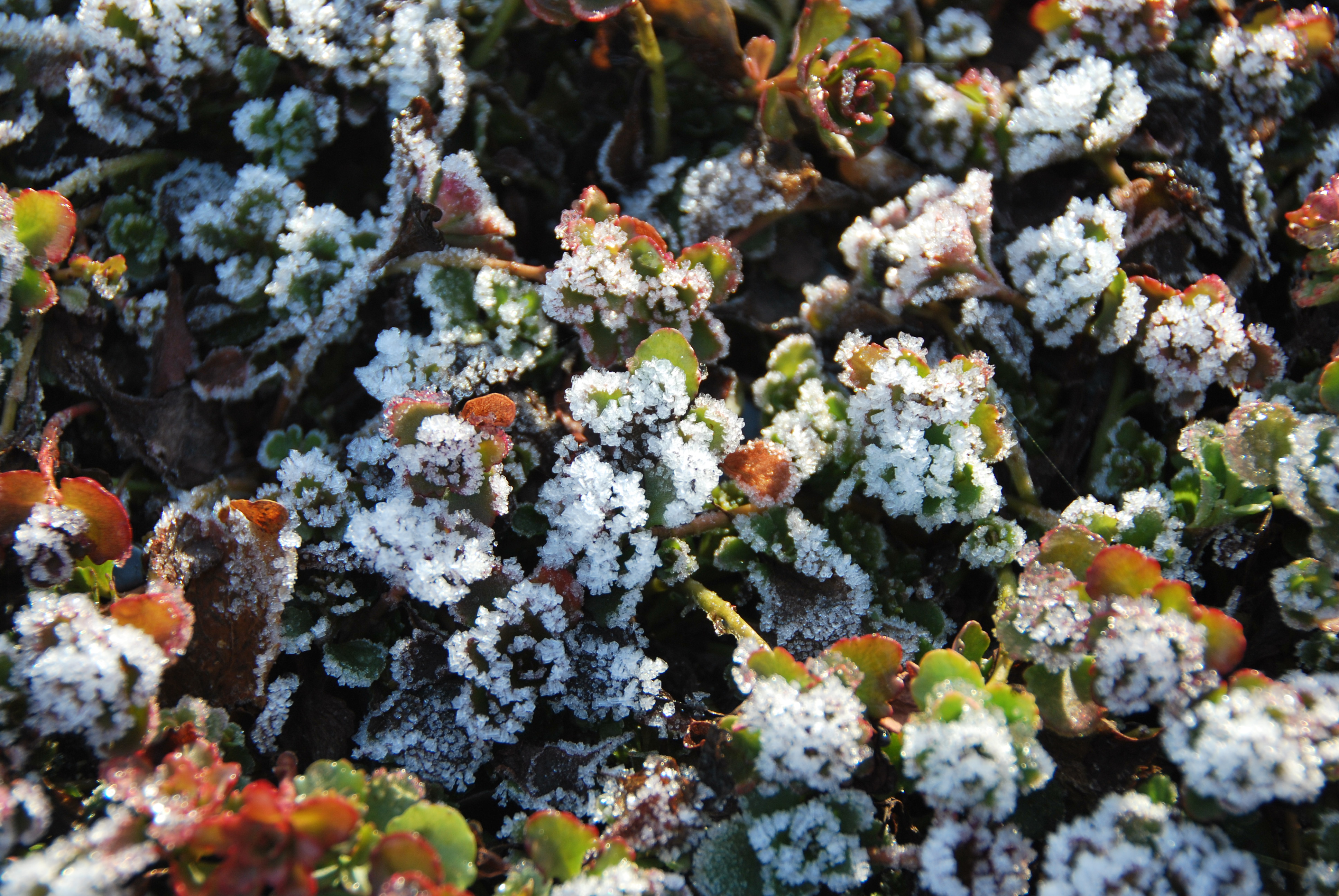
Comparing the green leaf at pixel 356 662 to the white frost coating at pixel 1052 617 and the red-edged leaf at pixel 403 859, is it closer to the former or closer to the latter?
the red-edged leaf at pixel 403 859

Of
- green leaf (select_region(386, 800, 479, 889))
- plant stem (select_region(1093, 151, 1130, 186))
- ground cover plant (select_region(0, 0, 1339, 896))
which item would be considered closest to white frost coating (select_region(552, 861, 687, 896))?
ground cover plant (select_region(0, 0, 1339, 896))

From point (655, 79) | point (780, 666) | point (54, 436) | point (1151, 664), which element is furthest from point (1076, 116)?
point (54, 436)

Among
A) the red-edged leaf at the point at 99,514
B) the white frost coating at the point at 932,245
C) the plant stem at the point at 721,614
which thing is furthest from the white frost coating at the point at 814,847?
the red-edged leaf at the point at 99,514

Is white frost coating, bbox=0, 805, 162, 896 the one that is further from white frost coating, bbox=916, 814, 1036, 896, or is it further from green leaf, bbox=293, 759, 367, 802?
white frost coating, bbox=916, 814, 1036, 896

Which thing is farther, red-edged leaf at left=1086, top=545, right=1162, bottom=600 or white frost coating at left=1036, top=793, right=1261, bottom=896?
red-edged leaf at left=1086, top=545, right=1162, bottom=600

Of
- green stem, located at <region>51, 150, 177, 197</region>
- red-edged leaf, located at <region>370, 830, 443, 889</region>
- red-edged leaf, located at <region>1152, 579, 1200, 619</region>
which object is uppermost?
green stem, located at <region>51, 150, 177, 197</region>

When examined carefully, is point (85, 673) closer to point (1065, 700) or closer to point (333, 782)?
point (333, 782)

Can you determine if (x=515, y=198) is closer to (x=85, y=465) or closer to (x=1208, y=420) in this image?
(x=85, y=465)
